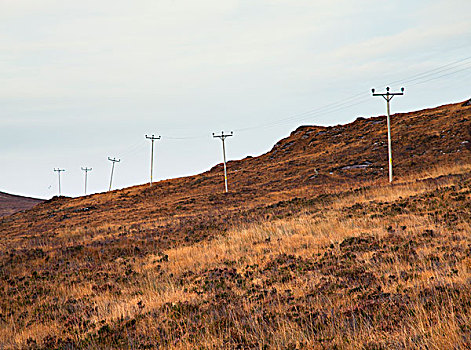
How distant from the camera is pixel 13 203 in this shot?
9719cm

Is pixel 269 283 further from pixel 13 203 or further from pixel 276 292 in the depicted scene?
pixel 13 203

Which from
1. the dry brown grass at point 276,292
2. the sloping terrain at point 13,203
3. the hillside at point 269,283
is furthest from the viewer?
the sloping terrain at point 13,203

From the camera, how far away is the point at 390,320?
593 centimetres

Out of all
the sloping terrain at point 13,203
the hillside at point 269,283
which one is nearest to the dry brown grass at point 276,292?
the hillside at point 269,283

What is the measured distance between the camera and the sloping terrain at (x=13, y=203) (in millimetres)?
83938

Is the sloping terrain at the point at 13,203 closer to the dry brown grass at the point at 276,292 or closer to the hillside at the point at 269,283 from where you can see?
the hillside at the point at 269,283

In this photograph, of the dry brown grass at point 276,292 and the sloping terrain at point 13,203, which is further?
the sloping terrain at point 13,203

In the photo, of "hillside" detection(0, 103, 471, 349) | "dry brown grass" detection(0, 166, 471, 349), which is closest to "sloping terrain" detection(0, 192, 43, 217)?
"hillside" detection(0, 103, 471, 349)

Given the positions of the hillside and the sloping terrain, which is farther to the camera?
the sloping terrain

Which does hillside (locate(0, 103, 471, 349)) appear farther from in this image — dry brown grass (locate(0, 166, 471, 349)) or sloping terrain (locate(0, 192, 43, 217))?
sloping terrain (locate(0, 192, 43, 217))

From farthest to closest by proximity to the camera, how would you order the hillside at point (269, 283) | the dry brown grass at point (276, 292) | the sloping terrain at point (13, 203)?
the sloping terrain at point (13, 203) < the hillside at point (269, 283) < the dry brown grass at point (276, 292)

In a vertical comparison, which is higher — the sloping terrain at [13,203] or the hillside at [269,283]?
the sloping terrain at [13,203]

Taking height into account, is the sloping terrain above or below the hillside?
above

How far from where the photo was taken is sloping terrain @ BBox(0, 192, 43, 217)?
83938 mm
